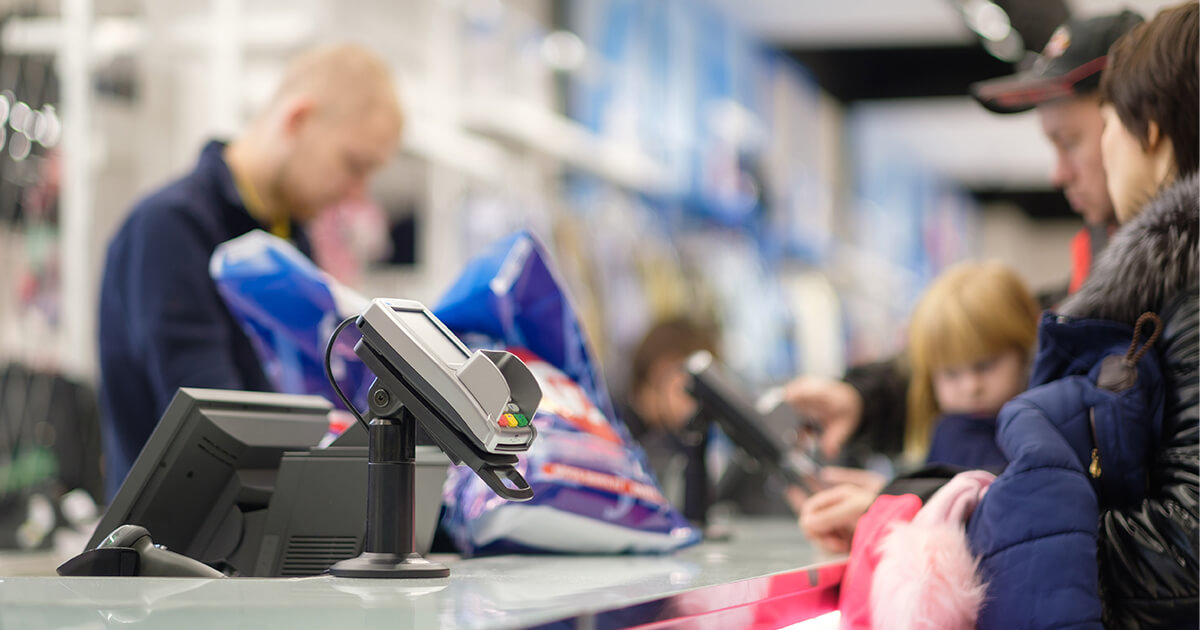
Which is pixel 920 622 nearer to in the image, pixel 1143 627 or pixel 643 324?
pixel 1143 627

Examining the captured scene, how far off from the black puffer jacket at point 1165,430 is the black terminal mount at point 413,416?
2.39 ft

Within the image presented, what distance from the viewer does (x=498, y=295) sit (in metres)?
1.87

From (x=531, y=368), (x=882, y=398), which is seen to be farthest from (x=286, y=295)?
(x=882, y=398)

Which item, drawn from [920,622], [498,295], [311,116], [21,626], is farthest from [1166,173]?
[311,116]

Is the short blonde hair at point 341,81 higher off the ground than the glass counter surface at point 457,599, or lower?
higher

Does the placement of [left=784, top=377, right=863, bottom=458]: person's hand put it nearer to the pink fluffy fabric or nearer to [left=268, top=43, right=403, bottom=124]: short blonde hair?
[left=268, top=43, right=403, bottom=124]: short blonde hair

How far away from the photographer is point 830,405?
3.30 meters

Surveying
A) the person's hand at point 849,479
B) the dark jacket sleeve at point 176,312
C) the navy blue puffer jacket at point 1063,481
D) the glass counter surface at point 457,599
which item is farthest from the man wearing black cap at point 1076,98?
the dark jacket sleeve at point 176,312

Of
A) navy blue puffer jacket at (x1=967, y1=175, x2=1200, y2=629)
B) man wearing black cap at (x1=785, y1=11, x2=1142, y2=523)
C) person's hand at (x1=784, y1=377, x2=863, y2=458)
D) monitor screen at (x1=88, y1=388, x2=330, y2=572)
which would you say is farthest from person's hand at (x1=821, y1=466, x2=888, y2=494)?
monitor screen at (x1=88, y1=388, x2=330, y2=572)

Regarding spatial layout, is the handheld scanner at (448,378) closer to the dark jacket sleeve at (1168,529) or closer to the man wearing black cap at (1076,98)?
the dark jacket sleeve at (1168,529)

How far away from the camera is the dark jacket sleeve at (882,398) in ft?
12.1

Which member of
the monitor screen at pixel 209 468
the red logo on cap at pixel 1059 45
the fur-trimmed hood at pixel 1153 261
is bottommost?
the monitor screen at pixel 209 468

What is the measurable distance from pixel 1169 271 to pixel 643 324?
5.15 metres

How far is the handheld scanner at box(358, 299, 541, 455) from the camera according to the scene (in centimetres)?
124
